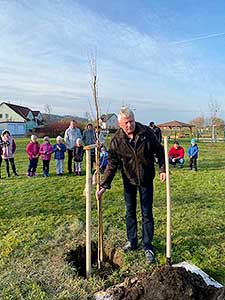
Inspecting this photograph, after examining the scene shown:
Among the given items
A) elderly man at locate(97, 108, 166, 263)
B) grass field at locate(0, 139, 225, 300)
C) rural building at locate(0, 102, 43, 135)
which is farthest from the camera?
rural building at locate(0, 102, 43, 135)

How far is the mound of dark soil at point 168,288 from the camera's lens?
9.67 feet

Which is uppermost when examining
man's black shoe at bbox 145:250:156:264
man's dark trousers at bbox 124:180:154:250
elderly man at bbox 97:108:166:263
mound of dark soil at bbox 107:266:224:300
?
elderly man at bbox 97:108:166:263

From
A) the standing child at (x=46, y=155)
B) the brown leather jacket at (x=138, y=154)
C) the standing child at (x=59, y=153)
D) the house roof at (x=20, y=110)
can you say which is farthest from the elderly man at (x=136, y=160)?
the house roof at (x=20, y=110)

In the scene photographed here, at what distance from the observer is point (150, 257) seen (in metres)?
4.19

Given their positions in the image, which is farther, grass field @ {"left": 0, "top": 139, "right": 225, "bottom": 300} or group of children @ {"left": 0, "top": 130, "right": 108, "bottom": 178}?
group of children @ {"left": 0, "top": 130, "right": 108, "bottom": 178}

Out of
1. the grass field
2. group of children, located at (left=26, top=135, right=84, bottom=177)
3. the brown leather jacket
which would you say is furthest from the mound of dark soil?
group of children, located at (left=26, top=135, right=84, bottom=177)

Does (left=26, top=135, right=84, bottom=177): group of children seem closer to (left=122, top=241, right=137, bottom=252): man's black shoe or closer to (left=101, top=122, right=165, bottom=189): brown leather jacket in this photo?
(left=122, top=241, right=137, bottom=252): man's black shoe

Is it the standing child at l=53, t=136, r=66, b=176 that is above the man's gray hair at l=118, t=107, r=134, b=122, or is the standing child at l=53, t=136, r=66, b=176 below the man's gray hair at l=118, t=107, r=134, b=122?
below

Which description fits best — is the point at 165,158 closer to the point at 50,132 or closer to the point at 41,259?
the point at 41,259

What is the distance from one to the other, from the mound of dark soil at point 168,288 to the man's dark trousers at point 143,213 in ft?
3.31

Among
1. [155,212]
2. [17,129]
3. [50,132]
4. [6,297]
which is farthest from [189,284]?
[17,129]

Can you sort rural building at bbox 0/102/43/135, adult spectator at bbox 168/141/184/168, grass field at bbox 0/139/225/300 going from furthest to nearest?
rural building at bbox 0/102/43/135, adult spectator at bbox 168/141/184/168, grass field at bbox 0/139/225/300

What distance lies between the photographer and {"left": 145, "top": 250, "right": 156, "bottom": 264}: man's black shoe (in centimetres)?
415

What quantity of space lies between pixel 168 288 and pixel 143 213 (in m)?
1.37
